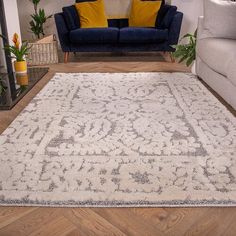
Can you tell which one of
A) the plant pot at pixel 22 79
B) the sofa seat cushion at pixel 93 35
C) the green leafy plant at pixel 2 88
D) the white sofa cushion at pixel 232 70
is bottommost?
the plant pot at pixel 22 79

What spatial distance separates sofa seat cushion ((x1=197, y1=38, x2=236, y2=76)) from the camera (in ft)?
8.25

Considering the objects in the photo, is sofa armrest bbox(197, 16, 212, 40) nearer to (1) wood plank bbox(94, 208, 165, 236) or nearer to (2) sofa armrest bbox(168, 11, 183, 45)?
(2) sofa armrest bbox(168, 11, 183, 45)

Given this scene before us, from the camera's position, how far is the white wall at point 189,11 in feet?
15.8

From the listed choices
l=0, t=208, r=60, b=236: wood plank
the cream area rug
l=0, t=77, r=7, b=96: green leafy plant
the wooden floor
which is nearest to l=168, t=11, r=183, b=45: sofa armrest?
the cream area rug

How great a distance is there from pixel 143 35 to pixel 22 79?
1.69 metres

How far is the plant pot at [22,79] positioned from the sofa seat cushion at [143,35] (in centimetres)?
140

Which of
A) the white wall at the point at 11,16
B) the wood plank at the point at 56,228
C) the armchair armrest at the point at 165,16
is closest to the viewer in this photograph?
the wood plank at the point at 56,228

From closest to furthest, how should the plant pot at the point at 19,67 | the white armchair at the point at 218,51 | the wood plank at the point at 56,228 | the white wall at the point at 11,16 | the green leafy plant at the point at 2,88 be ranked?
the wood plank at the point at 56,228, the white armchair at the point at 218,51, the green leafy plant at the point at 2,88, the plant pot at the point at 19,67, the white wall at the point at 11,16

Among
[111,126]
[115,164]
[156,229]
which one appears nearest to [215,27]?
[111,126]

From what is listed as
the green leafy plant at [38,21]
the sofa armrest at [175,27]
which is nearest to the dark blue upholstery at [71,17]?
the green leafy plant at [38,21]

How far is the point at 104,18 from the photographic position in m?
4.59

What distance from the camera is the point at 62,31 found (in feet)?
13.6

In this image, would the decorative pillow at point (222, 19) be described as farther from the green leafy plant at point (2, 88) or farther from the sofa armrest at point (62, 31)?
the green leafy plant at point (2, 88)

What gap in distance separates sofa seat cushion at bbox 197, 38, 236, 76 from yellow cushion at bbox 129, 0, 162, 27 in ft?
5.05
